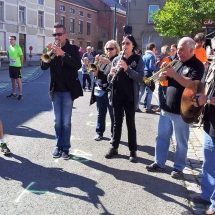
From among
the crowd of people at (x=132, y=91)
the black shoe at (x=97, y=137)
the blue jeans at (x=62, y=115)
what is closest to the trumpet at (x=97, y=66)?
the crowd of people at (x=132, y=91)

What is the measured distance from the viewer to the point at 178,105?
400 cm

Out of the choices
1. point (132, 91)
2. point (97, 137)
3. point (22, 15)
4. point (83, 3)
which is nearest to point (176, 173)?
point (132, 91)

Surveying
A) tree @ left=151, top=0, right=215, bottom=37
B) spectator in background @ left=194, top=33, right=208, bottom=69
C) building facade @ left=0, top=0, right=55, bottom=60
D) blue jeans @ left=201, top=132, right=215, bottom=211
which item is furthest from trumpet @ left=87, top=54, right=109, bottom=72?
building facade @ left=0, top=0, right=55, bottom=60

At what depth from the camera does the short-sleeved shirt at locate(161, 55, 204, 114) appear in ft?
12.5

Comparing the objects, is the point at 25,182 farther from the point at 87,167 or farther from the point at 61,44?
the point at 61,44

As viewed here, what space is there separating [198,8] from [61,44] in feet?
34.8

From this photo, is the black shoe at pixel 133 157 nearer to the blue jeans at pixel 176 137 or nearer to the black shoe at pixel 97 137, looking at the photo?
the blue jeans at pixel 176 137

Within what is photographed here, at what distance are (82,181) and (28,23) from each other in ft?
119

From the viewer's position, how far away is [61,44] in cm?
470

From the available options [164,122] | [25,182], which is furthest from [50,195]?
[164,122]

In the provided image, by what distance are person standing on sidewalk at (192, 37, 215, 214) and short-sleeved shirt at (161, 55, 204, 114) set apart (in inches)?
17.2

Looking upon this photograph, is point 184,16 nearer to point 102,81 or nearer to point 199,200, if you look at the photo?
point 102,81

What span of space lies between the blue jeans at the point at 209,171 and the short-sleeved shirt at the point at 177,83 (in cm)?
75

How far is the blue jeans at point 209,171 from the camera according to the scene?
10.8ft
